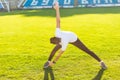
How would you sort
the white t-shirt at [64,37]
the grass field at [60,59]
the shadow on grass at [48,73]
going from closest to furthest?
the white t-shirt at [64,37]
the shadow on grass at [48,73]
the grass field at [60,59]

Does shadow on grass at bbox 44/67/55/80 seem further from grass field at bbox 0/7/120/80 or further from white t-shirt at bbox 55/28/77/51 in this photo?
white t-shirt at bbox 55/28/77/51

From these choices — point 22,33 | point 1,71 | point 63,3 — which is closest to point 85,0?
point 63,3

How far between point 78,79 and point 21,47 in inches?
146

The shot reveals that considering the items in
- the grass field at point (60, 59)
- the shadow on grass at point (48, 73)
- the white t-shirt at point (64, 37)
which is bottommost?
the grass field at point (60, 59)

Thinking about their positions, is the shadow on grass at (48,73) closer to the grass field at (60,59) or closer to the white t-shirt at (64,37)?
the grass field at (60,59)

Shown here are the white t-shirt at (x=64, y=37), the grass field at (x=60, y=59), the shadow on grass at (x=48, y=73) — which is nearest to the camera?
the white t-shirt at (x=64, y=37)

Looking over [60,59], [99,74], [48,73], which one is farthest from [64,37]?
[60,59]

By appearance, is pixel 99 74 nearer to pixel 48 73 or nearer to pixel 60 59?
pixel 48 73

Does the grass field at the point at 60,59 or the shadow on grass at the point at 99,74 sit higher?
the shadow on grass at the point at 99,74

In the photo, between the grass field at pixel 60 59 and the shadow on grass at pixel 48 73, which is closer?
the shadow on grass at pixel 48 73

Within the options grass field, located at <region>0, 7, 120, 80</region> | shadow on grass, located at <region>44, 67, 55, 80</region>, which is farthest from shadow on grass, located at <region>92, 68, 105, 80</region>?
shadow on grass, located at <region>44, 67, 55, 80</region>

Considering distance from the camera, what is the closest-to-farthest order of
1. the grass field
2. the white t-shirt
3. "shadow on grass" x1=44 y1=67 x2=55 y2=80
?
the white t-shirt < "shadow on grass" x1=44 y1=67 x2=55 y2=80 < the grass field

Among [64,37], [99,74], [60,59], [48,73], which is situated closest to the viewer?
[64,37]

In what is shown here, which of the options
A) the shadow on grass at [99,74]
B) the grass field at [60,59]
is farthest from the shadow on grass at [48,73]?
the shadow on grass at [99,74]
